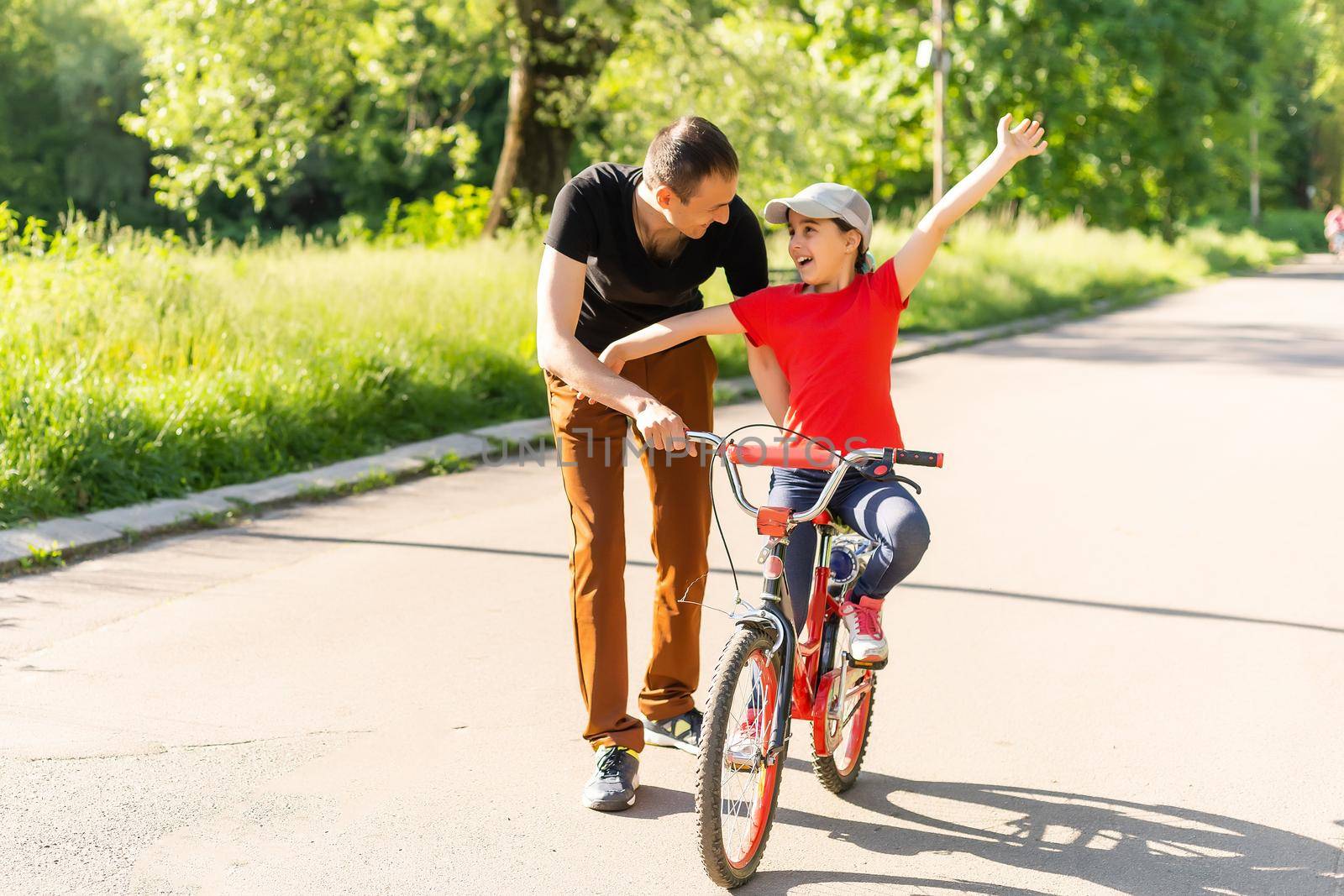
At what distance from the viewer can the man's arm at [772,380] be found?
12.8ft

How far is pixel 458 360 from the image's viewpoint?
35.4ft

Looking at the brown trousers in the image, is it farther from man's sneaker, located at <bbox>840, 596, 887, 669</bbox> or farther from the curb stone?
the curb stone

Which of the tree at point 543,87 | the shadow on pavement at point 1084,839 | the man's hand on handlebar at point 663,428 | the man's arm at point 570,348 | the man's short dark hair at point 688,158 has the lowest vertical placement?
the shadow on pavement at point 1084,839

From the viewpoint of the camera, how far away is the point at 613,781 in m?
3.92

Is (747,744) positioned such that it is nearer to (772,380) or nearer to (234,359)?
(772,380)

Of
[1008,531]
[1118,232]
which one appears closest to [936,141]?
[1118,232]

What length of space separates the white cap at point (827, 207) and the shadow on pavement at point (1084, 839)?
4.96ft

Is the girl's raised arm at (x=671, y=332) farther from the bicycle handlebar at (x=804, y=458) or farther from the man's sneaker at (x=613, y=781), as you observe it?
the man's sneaker at (x=613, y=781)

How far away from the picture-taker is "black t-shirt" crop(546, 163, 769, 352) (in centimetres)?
383

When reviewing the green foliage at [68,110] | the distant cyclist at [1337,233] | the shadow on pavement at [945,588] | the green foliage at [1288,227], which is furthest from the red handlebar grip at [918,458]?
the green foliage at [1288,227]

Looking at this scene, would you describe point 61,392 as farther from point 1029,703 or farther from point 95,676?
point 1029,703

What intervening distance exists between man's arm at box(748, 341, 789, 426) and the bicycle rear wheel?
2.34ft

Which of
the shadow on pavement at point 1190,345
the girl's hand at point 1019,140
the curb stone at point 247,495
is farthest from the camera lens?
the shadow on pavement at point 1190,345

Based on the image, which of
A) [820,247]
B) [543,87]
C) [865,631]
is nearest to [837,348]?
[820,247]
